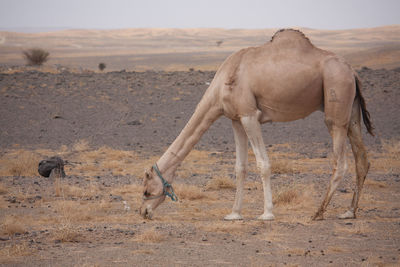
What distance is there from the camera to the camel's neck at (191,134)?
9477 mm

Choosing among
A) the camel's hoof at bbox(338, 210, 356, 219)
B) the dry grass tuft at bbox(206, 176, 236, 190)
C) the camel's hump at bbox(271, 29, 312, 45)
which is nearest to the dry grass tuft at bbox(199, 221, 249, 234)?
the camel's hoof at bbox(338, 210, 356, 219)

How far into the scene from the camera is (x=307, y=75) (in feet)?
29.6

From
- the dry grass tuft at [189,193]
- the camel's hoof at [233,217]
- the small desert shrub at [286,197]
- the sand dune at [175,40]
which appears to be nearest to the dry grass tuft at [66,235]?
the camel's hoof at [233,217]

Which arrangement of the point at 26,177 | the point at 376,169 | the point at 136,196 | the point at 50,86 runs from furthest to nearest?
1. the point at 50,86
2. the point at 376,169
3. the point at 26,177
4. the point at 136,196

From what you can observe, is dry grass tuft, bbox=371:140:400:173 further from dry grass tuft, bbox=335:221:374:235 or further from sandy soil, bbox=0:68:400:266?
dry grass tuft, bbox=335:221:374:235

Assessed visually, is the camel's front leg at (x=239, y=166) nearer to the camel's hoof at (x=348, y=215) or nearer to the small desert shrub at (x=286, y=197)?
the small desert shrub at (x=286, y=197)

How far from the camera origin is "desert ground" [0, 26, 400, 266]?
7.65 meters

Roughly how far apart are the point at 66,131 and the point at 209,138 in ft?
19.3

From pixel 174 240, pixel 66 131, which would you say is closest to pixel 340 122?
pixel 174 240

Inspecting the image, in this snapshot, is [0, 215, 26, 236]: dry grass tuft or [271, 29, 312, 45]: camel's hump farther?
[271, 29, 312, 45]: camel's hump

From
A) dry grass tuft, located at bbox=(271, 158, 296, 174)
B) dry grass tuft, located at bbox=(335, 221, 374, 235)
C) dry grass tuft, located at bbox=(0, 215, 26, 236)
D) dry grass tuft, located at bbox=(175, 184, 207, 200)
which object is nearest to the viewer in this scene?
dry grass tuft, located at bbox=(0, 215, 26, 236)

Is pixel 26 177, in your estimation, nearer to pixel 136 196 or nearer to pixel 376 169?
pixel 136 196

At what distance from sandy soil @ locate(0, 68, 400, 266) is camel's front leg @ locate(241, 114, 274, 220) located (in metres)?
0.29

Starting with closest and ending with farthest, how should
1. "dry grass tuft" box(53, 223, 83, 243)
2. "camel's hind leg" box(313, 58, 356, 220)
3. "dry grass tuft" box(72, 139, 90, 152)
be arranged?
"dry grass tuft" box(53, 223, 83, 243) < "camel's hind leg" box(313, 58, 356, 220) < "dry grass tuft" box(72, 139, 90, 152)
